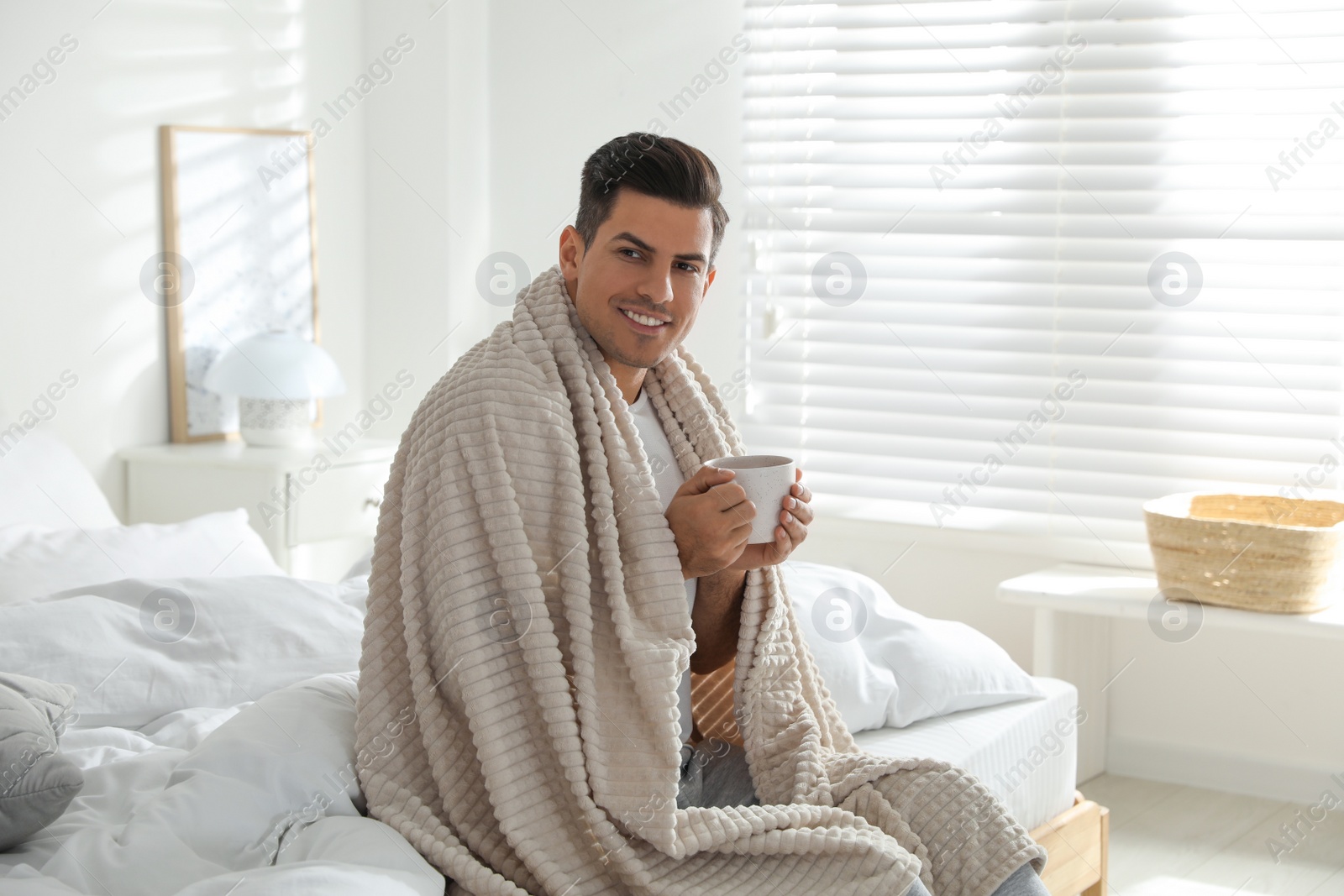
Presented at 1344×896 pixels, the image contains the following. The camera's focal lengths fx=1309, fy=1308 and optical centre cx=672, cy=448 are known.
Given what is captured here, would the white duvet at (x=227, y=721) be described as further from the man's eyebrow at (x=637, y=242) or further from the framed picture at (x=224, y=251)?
the framed picture at (x=224, y=251)

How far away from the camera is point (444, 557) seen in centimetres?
134

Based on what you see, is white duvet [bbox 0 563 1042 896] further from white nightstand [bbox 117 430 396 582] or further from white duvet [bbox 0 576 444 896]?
white nightstand [bbox 117 430 396 582]

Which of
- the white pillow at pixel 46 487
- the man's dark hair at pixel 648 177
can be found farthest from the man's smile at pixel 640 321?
the white pillow at pixel 46 487

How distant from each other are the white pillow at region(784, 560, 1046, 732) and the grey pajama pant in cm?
38

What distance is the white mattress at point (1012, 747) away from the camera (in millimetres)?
2014

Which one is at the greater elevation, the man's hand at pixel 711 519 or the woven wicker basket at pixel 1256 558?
the man's hand at pixel 711 519

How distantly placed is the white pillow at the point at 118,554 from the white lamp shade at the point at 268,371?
2.39 feet

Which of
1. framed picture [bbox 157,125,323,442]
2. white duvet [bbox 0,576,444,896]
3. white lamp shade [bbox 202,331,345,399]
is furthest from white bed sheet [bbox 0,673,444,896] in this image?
framed picture [bbox 157,125,323,442]

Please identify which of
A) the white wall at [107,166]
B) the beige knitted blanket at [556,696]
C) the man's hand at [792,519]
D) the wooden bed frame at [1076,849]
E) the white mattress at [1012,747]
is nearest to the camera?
the beige knitted blanket at [556,696]

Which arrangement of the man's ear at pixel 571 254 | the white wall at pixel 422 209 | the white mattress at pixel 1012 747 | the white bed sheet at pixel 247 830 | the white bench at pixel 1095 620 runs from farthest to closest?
the white wall at pixel 422 209, the white bench at pixel 1095 620, the white mattress at pixel 1012 747, the man's ear at pixel 571 254, the white bed sheet at pixel 247 830

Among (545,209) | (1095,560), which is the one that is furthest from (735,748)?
(545,209)

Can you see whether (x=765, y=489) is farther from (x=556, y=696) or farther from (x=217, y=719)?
(x=217, y=719)

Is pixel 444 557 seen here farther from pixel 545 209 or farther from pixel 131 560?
pixel 545 209

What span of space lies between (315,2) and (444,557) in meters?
2.77
